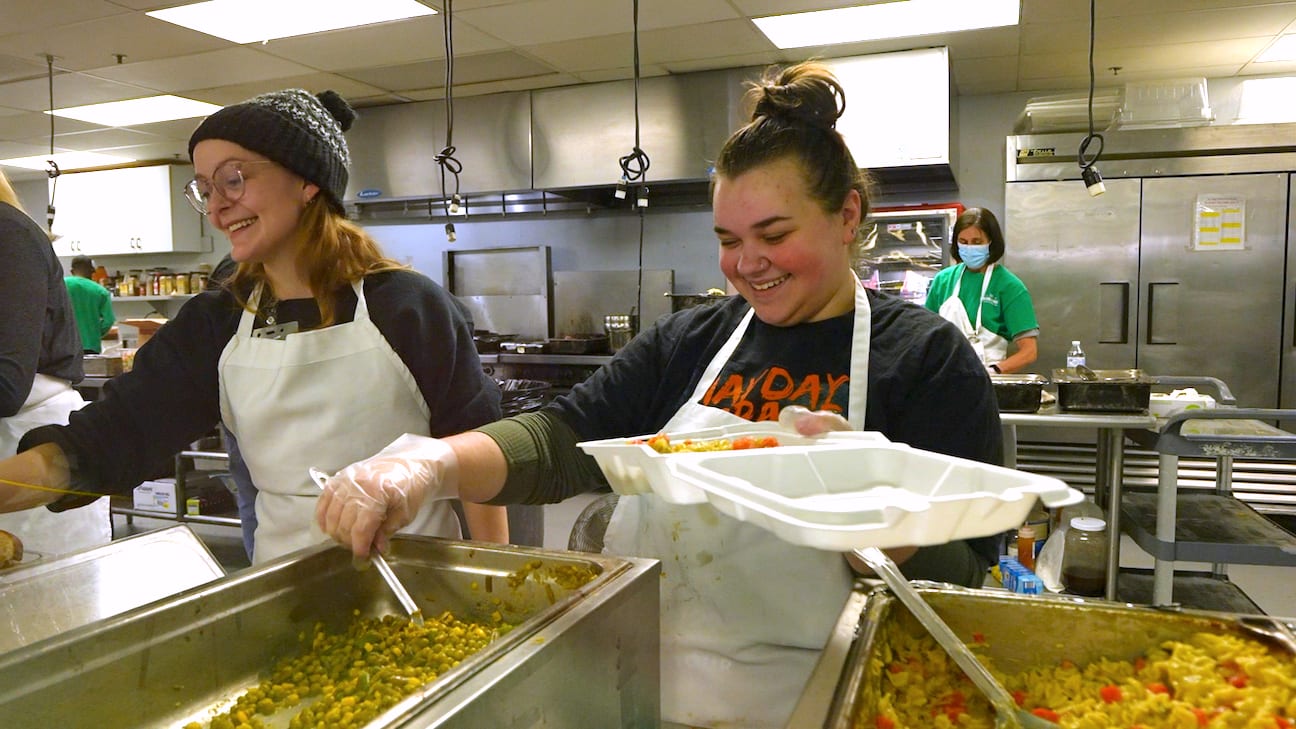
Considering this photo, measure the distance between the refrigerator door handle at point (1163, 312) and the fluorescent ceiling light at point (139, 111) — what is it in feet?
21.3

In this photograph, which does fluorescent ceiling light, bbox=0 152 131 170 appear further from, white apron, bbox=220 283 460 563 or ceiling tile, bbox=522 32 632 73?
white apron, bbox=220 283 460 563

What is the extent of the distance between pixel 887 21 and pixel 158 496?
4930mm

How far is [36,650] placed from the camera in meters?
0.93

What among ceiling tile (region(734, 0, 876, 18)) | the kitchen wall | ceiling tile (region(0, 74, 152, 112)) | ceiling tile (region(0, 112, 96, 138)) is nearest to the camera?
ceiling tile (region(734, 0, 876, 18))

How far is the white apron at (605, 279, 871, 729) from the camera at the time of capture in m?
1.33

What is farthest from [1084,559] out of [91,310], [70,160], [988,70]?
[70,160]

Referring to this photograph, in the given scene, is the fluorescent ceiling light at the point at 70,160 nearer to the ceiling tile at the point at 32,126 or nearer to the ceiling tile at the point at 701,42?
the ceiling tile at the point at 32,126

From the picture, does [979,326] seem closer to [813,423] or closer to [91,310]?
[813,423]

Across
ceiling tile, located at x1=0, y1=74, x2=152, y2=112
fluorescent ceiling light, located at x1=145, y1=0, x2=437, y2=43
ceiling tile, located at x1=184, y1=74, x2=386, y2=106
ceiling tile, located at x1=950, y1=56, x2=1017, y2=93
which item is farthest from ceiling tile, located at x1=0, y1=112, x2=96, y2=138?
ceiling tile, located at x1=950, y1=56, x2=1017, y2=93

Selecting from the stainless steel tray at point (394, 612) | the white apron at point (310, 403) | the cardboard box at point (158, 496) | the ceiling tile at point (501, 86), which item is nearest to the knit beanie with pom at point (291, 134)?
the white apron at point (310, 403)

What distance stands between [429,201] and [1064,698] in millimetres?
6208

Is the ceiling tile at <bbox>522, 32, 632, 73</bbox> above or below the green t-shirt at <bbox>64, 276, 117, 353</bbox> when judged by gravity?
above

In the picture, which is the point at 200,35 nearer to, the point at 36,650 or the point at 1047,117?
the point at 36,650

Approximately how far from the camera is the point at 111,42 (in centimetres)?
451
